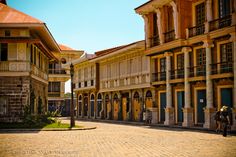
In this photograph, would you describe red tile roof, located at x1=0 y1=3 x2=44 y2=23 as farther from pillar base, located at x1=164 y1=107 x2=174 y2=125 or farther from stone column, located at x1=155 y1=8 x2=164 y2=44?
pillar base, located at x1=164 y1=107 x2=174 y2=125

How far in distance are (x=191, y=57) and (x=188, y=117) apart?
4.48 metres

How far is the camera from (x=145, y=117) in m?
33.6

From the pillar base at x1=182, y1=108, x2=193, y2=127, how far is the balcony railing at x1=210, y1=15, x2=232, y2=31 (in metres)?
5.84

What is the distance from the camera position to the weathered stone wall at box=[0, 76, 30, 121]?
26453 mm

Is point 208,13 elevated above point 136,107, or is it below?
above

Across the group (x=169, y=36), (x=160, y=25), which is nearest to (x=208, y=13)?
(x=169, y=36)

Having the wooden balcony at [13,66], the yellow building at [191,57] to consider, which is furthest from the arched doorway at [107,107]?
the wooden balcony at [13,66]

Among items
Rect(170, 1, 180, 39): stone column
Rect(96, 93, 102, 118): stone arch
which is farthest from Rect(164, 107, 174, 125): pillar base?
Rect(96, 93, 102, 118): stone arch

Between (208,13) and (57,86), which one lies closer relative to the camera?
(208,13)

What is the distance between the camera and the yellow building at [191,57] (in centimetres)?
2511

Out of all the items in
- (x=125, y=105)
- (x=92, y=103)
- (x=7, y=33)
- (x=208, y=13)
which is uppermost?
(x=208, y=13)

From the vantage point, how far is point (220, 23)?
2536 cm

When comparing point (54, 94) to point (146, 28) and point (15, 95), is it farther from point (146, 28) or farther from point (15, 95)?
point (15, 95)

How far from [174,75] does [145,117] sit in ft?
16.6
